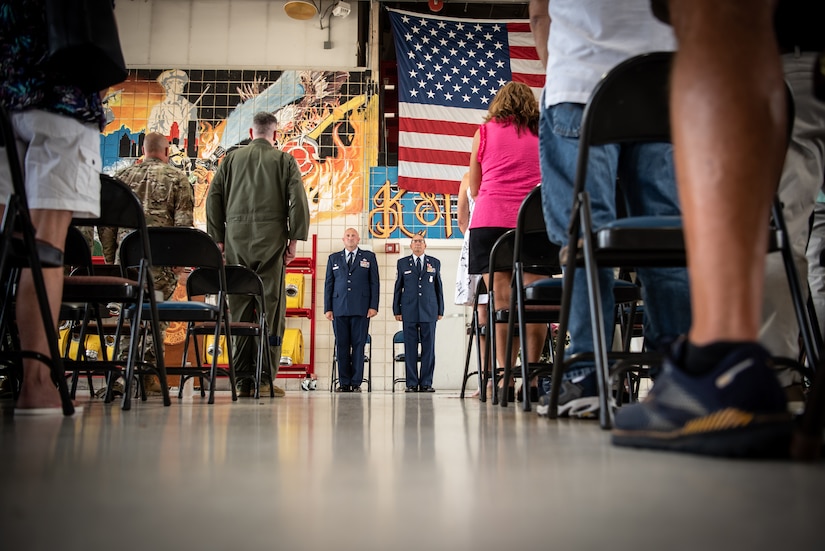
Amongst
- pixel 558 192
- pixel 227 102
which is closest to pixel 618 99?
pixel 558 192

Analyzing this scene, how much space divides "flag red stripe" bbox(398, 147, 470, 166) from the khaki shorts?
5530 millimetres

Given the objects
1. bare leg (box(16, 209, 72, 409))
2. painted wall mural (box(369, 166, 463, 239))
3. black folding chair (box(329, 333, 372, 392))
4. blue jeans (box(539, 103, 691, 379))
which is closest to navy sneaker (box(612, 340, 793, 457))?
blue jeans (box(539, 103, 691, 379))

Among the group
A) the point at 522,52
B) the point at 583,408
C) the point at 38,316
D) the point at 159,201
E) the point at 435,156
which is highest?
the point at 522,52

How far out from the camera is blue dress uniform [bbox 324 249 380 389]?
714cm

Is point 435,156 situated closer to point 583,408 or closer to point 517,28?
point 517,28

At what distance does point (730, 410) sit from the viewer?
67cm

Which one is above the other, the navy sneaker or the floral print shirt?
the floral print shirt

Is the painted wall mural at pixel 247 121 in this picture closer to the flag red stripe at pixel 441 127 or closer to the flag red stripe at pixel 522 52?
the flag red stripe at pixel 441 127

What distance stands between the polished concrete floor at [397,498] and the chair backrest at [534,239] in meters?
1.22

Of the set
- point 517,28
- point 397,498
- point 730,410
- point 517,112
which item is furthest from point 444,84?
point 397,498

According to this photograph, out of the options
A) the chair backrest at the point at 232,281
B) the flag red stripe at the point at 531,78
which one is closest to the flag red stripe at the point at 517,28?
the flag red stripe at the point at 531,78

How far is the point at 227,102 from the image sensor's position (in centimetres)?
832

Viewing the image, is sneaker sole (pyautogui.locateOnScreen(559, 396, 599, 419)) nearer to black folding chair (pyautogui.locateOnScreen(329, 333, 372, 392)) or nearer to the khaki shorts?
the khaki shorts

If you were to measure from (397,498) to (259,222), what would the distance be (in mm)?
3750
